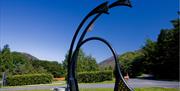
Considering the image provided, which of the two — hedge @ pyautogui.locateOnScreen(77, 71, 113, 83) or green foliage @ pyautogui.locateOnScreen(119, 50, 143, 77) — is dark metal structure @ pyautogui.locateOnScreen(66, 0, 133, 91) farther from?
green foliage @ pyautogui.locateOnScreen(119, 50, 143, 77)

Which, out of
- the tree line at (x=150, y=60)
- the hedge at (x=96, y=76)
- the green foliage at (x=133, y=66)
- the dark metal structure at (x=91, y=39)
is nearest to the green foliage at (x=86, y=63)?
the tree line at (x=150, y=60)

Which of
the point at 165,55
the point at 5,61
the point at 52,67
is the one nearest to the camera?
the point at 165,55

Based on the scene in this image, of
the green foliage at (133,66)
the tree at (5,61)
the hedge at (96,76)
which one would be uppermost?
the tree at (5,61)

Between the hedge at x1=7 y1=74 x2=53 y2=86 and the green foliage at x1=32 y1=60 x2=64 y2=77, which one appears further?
the green foliage at x1=32 y1=60 x2=64 y2=77

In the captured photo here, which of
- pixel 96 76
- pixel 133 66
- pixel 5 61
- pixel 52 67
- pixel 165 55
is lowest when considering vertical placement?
pixel 96 76

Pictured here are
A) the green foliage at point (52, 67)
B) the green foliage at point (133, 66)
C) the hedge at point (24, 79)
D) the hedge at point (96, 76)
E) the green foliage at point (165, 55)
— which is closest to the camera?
the hedge at point (96, 76)

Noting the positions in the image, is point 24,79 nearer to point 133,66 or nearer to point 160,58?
point 133,66

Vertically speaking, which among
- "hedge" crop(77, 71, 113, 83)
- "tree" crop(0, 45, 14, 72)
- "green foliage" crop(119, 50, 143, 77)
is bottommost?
"hedge" crop(77, 71, 113, 83)

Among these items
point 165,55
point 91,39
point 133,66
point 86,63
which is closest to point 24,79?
point 86,63

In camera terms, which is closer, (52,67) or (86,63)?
(86,63)

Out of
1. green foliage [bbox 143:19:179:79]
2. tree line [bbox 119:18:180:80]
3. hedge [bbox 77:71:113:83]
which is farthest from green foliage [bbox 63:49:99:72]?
hedge [bbox 77:71:113:83]

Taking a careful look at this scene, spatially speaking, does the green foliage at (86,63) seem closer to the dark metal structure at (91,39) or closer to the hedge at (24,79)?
the hedge at (24,79)

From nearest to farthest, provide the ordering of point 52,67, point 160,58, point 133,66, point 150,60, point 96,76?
point 96,76
point 160,58
point 150,60
point 133,66
point 52,67

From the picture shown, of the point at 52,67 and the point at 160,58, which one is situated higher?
the point at 52,67
